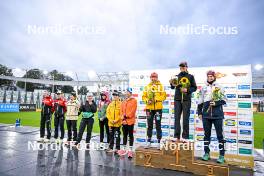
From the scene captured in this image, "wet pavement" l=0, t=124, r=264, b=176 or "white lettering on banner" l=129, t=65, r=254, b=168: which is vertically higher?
"white lettering on banner" l=129, t=65, r=254, b=168

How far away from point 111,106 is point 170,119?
213 centimetres

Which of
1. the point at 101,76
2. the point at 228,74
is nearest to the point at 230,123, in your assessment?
the point at 228,74

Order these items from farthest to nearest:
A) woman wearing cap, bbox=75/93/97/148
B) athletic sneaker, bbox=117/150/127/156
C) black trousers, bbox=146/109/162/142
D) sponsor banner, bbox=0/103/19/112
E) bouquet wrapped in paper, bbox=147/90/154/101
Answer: sponsor banner, bbox=0/103/19/112
woman wearing cap, bbox=75/93/97/148
athletic sneaker, bbox=117/150/127/156
bouquet wrapped in paper, bbox=147/90/154/101
black trousers, bbox=146/109/162/142

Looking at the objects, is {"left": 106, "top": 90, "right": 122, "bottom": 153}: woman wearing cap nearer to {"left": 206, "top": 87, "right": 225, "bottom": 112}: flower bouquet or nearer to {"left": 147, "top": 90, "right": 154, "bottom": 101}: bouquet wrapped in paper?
{"left": 147, "top": 90, "right": 154, "bottom": 101}: bouquet wrapped in paper

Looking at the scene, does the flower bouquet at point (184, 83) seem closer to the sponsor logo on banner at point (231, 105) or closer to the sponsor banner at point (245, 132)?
the sponsor logo on banner at point (231, 105)

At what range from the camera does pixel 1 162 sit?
5234 millimetres

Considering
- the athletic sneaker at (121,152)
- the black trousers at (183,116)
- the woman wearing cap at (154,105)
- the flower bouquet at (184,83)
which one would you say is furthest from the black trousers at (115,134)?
the flower bouquet at (184,83)

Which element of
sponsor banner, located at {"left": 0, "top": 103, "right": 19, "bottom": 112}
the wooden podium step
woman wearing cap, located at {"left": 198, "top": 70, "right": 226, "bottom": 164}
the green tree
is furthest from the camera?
the green tree

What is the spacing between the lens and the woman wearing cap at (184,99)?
512cm

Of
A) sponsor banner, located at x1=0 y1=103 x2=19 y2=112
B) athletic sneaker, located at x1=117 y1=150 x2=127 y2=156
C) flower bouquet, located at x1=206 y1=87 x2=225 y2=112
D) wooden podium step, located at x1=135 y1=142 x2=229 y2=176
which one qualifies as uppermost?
flower bouquet, located at x1=206 y1=87 x2=225 y2=112

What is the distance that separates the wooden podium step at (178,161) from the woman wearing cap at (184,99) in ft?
1.03

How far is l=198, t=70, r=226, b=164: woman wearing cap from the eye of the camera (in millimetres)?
4855

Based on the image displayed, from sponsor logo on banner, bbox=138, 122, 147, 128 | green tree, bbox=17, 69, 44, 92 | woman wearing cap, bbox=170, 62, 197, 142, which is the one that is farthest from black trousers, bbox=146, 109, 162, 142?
green tree, bbox=17, 69, 44, 92

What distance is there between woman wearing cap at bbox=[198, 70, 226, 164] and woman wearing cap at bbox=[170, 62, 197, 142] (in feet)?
1.10
